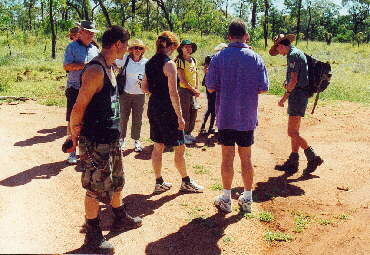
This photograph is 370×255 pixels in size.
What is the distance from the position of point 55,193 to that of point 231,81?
2689 mm

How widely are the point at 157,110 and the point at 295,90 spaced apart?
88.5 inches

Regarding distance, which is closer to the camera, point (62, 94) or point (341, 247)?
point (341, 247)

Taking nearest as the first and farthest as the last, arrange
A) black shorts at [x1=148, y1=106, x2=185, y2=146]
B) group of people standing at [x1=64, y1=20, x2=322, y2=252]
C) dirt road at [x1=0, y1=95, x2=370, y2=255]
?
1. group of people standing at [x1=64, y1=20, x2=322, y2=252]
2. dirt road at [x1=0, y1=95, x2=370, y2=255]
3. black shorts at [x1=148, y1=106, x2=185, y2=146]

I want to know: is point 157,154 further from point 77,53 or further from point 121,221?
point 77,53

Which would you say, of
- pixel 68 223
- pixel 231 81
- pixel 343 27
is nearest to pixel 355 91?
pixel 231 81

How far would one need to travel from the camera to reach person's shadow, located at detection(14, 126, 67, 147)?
7.34 m

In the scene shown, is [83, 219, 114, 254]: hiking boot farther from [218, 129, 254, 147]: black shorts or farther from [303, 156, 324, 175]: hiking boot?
[303, 156, 324, 175]: hiking boot

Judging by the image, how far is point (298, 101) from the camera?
5824mm

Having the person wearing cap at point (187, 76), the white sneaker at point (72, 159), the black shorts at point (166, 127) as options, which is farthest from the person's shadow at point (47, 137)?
the black shorts at point (166, 127)

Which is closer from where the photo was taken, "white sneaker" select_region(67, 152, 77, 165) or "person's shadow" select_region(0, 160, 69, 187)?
"person's shadow" select_region(0, 160, 69, 187)

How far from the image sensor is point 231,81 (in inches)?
167

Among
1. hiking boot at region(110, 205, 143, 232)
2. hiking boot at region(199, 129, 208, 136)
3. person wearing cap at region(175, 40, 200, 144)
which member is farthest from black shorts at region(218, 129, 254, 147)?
hiking boot at region(199, 129, 208, 136)

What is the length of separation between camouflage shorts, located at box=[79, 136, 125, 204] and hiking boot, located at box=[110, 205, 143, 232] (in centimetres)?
56

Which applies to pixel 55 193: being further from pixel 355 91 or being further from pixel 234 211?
pixel 355 91
